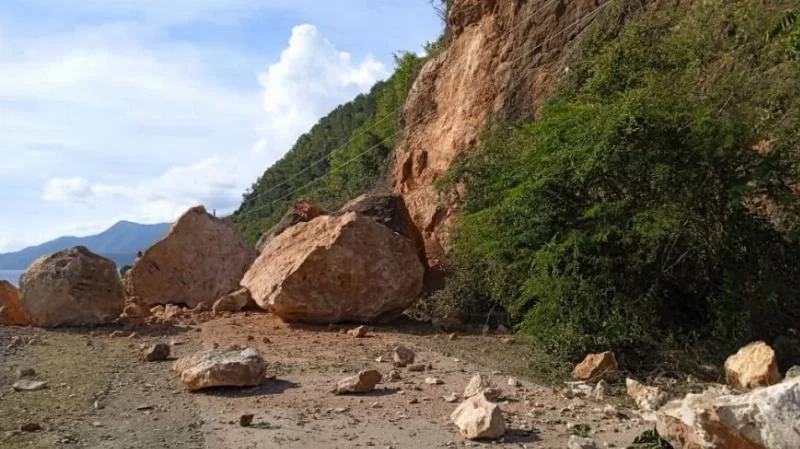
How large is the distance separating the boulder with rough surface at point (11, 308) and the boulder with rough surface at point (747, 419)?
11.0 meters

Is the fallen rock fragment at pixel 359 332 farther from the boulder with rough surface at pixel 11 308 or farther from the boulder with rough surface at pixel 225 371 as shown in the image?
the boulder with rough surface at pixel 11 308

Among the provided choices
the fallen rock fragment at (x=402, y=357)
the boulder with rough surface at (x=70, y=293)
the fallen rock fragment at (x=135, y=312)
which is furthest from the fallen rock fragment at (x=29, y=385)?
the fallen rock fragment at (x=135, y=312)

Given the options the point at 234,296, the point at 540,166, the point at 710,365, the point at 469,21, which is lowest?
the point at 710,365

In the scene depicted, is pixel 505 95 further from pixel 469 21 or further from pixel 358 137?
pixel 358 137

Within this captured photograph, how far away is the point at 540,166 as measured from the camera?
9.27m

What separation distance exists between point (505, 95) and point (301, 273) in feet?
24.2

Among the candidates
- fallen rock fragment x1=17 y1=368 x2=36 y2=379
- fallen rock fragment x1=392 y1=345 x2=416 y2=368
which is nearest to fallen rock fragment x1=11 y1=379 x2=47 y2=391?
fallen rock fragment x1=17 y1=368 x2=36 y2=379

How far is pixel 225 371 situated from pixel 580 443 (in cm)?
340

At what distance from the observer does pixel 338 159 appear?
44938 millimetres

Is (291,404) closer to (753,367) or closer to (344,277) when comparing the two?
(753,367)

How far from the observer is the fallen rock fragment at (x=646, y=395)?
681 cm

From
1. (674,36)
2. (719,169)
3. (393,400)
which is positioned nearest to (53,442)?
(393,400)

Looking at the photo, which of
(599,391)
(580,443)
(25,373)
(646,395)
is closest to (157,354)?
(25,373)

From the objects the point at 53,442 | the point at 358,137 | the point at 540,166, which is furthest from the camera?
the point at 358,137
